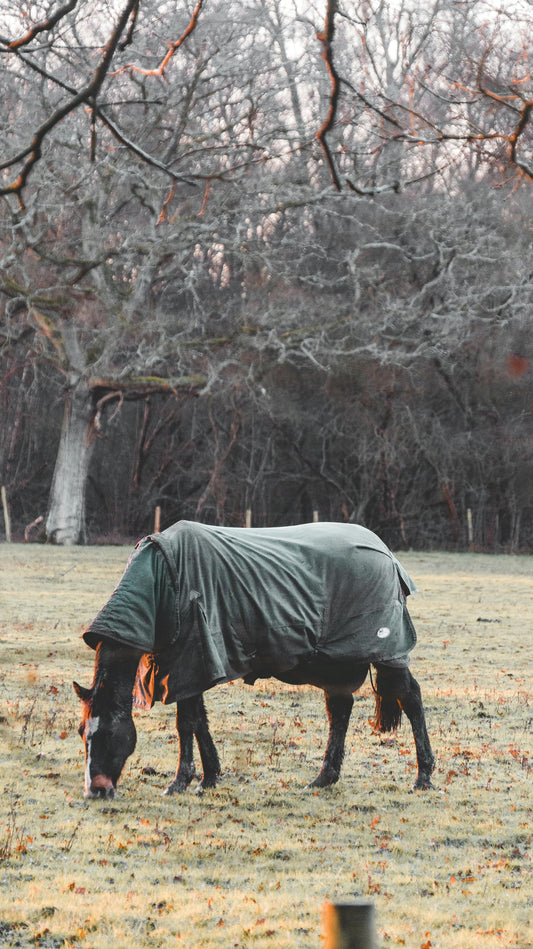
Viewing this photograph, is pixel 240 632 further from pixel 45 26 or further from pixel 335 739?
pixel 45 26

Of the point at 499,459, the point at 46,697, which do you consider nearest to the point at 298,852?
the point at 46,697

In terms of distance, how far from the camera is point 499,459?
2980cm

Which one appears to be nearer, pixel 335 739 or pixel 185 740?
pixel 185 740

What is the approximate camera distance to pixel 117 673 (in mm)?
4883

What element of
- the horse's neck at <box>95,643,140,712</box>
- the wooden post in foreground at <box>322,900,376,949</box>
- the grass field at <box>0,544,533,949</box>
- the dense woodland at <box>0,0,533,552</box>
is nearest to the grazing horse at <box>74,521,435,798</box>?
the horse's neck at <box>95,643,140,712</box>

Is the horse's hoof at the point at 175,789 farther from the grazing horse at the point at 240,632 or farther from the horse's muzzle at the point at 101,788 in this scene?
the horse's muzzle at the point at 101,788

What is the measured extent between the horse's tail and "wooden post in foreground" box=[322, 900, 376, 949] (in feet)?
15.0

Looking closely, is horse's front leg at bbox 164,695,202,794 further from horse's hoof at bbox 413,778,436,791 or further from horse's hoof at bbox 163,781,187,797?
horse's hoof at bbox 413,778,436,791

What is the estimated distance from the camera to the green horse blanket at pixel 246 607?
16.3ft

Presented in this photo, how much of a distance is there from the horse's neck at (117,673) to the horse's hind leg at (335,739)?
126cm

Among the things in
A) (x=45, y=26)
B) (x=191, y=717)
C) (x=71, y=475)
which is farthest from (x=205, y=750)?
(x=71, y=475)

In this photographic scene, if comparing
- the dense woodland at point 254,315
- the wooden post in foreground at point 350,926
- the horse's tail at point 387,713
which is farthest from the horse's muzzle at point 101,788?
the dense woodland at point 254,315

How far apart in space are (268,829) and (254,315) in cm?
2222

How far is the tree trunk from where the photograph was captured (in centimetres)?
2773
